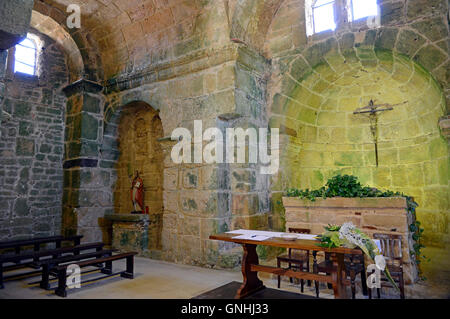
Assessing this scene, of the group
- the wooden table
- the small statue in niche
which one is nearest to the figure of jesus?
the small statue in niche

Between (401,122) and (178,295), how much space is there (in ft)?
17.6

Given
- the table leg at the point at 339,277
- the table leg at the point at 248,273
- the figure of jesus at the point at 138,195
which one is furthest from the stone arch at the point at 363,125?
the table leg at the point at 339,277

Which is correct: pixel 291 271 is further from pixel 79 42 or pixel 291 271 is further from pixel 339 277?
pixel 79 42

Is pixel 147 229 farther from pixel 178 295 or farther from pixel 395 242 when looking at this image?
pixel 395 242

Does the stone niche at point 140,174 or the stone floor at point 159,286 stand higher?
the stone niche at point 140,174

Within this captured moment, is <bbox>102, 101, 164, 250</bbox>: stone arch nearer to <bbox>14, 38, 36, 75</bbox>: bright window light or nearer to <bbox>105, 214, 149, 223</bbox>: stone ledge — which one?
<bbox>105, 214, 149, 223</bbox>: stone ledge

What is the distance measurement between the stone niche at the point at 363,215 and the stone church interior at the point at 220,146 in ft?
0.05

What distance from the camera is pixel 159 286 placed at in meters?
3.83

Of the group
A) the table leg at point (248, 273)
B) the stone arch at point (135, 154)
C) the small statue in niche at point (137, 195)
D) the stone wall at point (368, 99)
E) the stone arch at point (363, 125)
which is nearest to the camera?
the table leg at point (248, 273)

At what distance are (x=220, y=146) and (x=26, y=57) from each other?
15.5ft

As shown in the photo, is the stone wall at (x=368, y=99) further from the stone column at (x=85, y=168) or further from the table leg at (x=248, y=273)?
the stone column at (x=85, y=168)

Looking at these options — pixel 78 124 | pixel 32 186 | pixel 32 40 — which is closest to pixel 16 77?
pixel 32 40

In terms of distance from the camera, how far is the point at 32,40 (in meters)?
6.66

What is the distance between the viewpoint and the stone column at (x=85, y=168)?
6.28m
